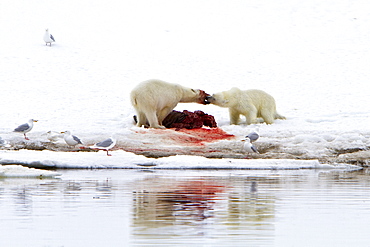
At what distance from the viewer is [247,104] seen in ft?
62.6

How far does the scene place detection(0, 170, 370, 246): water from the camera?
5469 millimetres

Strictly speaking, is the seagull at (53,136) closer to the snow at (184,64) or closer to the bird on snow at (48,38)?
the snow at (184,64)

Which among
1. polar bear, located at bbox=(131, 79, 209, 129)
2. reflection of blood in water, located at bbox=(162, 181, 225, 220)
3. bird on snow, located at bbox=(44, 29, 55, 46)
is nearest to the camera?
reflection of blood in water, located at bbox=(162, 181, 225, 220)

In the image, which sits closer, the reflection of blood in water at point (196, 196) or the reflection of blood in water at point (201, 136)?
the reflection of blood in water at point (196, 196)

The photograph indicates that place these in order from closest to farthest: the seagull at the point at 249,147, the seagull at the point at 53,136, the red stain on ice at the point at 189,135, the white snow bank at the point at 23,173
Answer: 1. the white snow bank at the point at 23,173
2. the seagull at the point at 249,147
3. the seagull at the point at 53,136
4. the red stain on ice at the point at 189,135

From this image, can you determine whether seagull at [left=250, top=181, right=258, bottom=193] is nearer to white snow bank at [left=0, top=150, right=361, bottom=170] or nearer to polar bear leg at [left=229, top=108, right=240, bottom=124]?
white snow bank at [left=0, top=150, right=361, bottom=170]

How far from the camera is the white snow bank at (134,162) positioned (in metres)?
11.9

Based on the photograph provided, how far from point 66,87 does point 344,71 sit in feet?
35.0

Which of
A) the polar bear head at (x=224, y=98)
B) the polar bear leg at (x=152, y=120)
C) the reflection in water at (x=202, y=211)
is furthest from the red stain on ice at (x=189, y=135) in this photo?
the reflection in water at (x=202, y=211)

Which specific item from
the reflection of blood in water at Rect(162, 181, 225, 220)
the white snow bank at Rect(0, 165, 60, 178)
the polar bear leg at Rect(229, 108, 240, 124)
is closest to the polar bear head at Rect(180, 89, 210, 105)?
the polar bear leg at Rect(229, 108, 240, 124)

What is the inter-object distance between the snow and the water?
2.90m

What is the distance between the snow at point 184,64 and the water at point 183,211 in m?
2.90

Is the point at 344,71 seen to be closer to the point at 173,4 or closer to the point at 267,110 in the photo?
the point at 267,110

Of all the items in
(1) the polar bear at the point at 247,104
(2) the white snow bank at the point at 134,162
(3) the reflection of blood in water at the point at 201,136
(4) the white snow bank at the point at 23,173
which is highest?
(1) the polar bear at the point at 247,104
